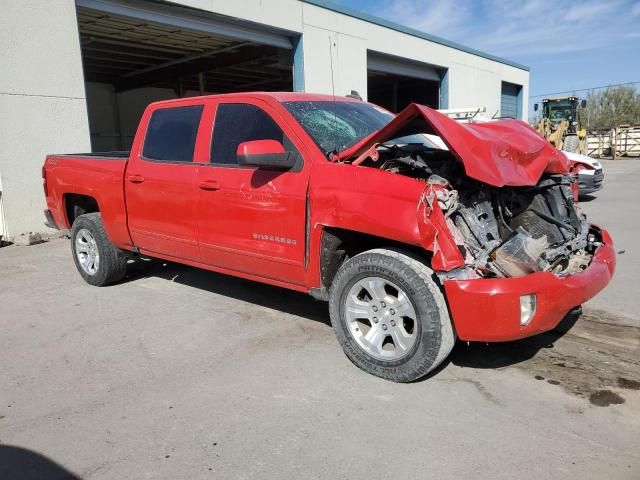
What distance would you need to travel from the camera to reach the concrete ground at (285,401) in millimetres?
2805

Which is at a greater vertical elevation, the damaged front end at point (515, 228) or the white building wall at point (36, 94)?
the white building wall at point (36, 94)

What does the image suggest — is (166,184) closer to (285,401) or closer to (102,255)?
(102,255)

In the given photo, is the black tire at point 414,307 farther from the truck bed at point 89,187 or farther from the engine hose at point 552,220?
the truck bed at point 89,187

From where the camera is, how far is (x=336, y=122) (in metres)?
4.48

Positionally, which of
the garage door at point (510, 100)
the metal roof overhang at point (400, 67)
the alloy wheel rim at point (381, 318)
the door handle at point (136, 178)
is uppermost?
the metal roof overhang at point (400, 67)

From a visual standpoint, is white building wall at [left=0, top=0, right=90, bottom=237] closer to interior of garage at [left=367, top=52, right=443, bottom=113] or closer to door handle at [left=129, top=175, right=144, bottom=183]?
door handle at [left=129, top=175, right=144, bottom=183]

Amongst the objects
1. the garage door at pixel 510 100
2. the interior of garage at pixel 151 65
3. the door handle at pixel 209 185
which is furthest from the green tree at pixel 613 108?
the door handle at pixel 209 185

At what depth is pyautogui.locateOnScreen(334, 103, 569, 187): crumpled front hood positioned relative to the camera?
3.43 metres

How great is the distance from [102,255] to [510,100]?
2597cm

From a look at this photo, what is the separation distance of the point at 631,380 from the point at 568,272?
816mm

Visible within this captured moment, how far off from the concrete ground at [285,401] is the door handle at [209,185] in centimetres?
122

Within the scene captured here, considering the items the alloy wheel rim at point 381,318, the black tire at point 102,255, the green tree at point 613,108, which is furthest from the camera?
the green tree at point 613,108

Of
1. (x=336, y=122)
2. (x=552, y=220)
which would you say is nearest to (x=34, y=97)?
(x=336, y=122)

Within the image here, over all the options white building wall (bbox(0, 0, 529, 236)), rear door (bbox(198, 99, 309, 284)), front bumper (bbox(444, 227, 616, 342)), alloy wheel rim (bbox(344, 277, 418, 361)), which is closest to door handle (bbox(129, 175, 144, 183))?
rear door (bbox(198, 99, 309, 284))
